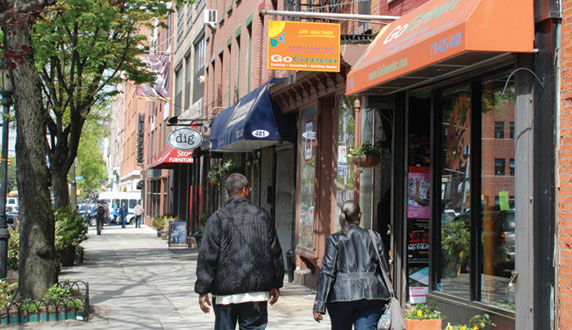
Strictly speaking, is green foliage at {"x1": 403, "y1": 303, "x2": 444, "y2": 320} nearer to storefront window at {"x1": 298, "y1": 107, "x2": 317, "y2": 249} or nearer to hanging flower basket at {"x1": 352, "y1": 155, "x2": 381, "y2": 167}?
hanging flower basket at {"x1": 352, "y1": 155, "x2": 381, "y2": 167}

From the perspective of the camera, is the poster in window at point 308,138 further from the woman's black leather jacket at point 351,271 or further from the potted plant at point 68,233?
the woman's black leather jacket at point 351,271

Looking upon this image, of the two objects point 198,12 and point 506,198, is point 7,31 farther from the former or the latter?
point 198,12

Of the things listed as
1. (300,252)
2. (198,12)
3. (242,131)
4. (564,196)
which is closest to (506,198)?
(564,196)

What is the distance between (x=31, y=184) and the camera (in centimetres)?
1056

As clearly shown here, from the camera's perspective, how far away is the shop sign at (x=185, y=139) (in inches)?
Answer: 957

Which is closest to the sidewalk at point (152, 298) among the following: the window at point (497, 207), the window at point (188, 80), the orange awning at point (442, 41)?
the window at point (497, 207)

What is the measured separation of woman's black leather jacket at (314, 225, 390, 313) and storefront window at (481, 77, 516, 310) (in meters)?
2.61

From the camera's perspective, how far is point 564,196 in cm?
686

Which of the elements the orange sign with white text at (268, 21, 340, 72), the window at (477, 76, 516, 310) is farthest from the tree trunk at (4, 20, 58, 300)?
the window at (477, 76, 516, 310)

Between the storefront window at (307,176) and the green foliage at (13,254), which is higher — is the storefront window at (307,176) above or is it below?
above

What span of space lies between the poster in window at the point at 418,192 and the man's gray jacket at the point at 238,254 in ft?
15.6

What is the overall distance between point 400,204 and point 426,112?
53.3 inches

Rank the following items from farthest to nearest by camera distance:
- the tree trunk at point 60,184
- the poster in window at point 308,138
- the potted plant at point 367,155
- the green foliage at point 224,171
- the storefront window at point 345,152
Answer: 1. the green foliage at point 224,171
2. the tree trunk at point 60,184
3. the poster in window at point 308,138
4. the storefront window at point 345,152
5. the potted plant at point 367,155

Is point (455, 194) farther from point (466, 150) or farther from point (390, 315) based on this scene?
point (390, 315)
